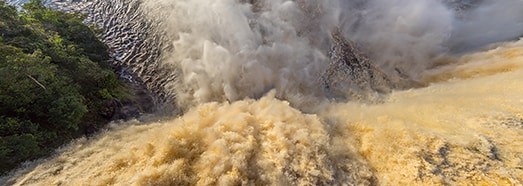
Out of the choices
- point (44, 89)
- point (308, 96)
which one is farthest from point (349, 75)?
point (44, 89)

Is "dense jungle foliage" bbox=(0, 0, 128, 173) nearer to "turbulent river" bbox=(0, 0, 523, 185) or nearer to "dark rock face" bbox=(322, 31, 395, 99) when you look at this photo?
"turbulent river" bbox=(0, 0, 523, 185)

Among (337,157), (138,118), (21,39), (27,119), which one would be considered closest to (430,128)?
(337,157)

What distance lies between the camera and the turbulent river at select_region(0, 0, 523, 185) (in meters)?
6.96

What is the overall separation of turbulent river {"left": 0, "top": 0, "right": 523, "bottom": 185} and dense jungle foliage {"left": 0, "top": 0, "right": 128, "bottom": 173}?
1.54ft

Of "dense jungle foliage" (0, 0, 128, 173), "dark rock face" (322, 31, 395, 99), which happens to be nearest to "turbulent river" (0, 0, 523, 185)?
"dark rock face" (322, 31, 395, 99)

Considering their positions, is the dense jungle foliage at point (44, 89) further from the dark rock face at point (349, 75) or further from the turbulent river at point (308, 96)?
the dark rock face at point (349, 75)

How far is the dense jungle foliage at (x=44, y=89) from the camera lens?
298 inches

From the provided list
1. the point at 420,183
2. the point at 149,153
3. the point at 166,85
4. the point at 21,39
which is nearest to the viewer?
the point at 420,183

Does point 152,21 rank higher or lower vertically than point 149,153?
higher

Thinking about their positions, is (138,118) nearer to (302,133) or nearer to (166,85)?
(166,85)

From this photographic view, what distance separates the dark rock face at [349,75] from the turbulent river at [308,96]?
5 cm

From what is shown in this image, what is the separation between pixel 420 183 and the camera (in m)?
6.69

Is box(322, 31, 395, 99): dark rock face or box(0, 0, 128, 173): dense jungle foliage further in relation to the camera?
box(322, 31, 395, 99): dark rock face

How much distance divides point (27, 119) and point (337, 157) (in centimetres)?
701
